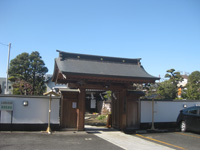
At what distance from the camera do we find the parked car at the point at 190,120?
1130 cm

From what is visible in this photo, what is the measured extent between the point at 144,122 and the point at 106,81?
150 inches

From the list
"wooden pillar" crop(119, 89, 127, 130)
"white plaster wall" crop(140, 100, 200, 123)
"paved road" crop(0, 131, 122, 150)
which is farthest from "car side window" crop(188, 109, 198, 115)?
"paved road" crop(0, 131, 122, 150)

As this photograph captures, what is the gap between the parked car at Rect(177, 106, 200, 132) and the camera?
445 inches

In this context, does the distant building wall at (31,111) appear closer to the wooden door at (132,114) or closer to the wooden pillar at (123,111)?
the wooden pillar at (123,111)

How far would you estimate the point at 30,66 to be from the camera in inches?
1508

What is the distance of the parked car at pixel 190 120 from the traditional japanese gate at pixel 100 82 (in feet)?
8.57

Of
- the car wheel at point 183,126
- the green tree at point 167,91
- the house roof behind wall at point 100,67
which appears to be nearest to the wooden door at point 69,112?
the house roof behind wall at point 100,67

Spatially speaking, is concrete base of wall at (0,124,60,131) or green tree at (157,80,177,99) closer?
concrete base of wall at (0,124,60,131)

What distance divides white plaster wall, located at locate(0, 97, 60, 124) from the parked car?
7.22 metres

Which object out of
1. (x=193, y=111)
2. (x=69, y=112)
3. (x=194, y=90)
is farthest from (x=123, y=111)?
(x=194, y=90)

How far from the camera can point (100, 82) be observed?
12.4 m

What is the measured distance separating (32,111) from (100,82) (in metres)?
4.07

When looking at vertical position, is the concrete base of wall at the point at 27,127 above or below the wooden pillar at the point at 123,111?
below

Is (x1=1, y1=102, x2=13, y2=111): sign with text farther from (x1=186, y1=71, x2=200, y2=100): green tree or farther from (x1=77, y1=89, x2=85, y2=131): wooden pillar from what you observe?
(x1=186, y1=71, x2=200, y2=100): green tree
